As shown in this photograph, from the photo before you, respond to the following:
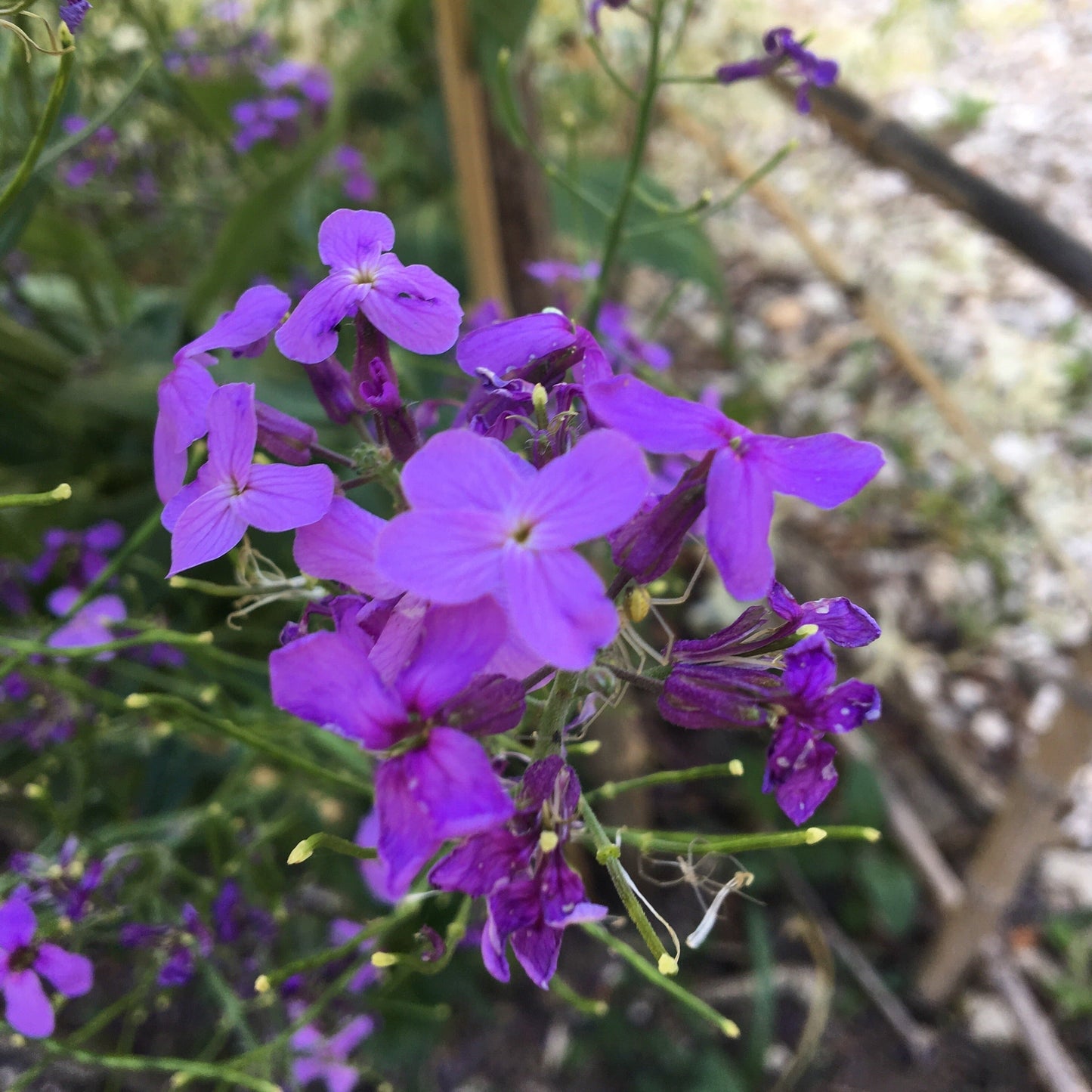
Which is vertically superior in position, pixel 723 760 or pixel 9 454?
pixel 9 454

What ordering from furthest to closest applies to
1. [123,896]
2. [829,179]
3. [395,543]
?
1. [829,179]
2. [123,896]
3. [395,543]

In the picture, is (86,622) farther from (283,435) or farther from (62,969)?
(283,435)

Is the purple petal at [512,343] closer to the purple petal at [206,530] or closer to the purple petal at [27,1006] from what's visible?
the purple petal at [206,530]

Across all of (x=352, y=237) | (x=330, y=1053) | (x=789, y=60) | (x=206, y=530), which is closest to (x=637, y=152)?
(x=789, y=60)

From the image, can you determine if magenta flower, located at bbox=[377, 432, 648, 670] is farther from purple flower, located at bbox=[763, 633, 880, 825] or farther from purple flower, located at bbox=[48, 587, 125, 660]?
purple flower, located at bbox=[48, 587, 125, 660]

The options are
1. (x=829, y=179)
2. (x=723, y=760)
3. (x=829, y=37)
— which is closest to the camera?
(x=723, y=760)

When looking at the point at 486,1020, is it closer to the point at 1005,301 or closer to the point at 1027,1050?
the point at 1027,1050

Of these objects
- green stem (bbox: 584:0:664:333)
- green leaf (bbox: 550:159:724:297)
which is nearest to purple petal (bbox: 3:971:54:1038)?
green stem (bbox: 584:0:664:333)

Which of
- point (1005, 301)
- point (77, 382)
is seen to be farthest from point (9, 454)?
point (1005, 301)

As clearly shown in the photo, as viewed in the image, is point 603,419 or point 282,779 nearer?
point 603,419
